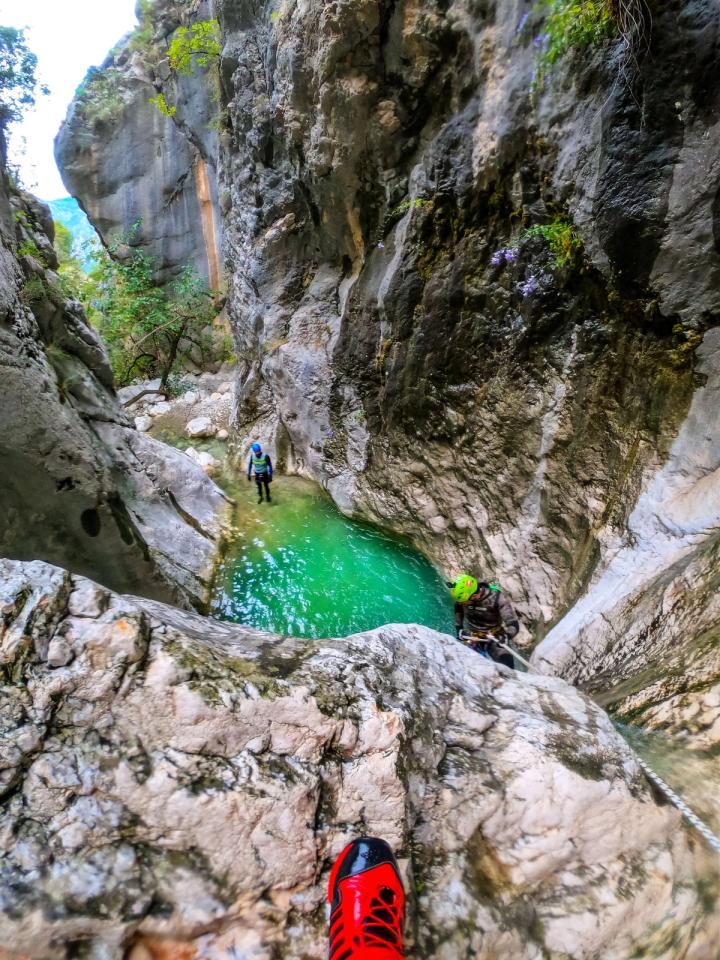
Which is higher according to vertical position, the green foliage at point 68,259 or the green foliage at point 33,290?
the green foliage at point 33,290

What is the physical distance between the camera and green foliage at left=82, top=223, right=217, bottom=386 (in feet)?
58.6

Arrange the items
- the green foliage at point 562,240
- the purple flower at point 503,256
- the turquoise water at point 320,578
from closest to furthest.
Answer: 1. the green foliage at point 562,240
2. the purple flower at point 503,256
3. the turquoise water at point 320,578

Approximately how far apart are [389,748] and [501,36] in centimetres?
807

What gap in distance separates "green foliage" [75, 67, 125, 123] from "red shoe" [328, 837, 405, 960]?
27.1 metres

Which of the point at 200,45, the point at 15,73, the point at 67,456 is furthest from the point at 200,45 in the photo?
the point at 67,456

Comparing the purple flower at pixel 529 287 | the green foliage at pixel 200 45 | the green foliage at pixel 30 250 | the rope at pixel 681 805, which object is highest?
the green foliage at pixel 200 45

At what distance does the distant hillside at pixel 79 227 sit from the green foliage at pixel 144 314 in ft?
4.16

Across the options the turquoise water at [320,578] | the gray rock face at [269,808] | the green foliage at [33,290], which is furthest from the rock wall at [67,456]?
the gray rock face at [269,808]

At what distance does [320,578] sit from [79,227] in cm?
3153

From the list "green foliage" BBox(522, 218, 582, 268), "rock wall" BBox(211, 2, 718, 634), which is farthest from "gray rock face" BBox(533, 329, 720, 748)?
"green foliage" BBox(522, 218, 582, 268)

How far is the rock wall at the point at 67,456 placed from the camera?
4734 millimetres

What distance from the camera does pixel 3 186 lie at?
6297 millimetres

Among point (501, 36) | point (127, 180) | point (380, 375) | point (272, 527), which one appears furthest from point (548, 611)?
point (127, 180)

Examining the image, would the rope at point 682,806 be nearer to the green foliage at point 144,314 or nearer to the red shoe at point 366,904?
the red shoe at point 366,904
